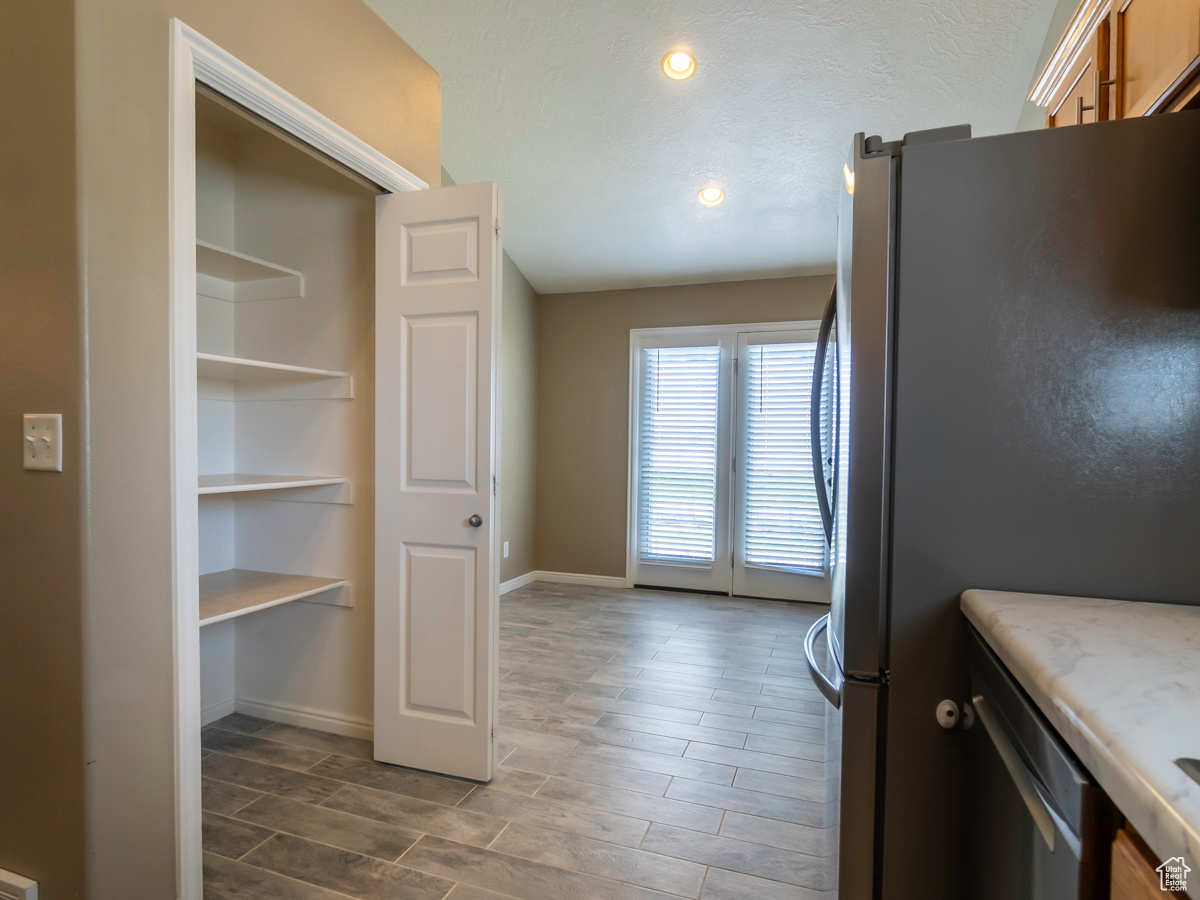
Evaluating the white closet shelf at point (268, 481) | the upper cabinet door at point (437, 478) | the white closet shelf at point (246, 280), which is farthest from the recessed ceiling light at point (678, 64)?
the white closet shelf at point (268, 481)

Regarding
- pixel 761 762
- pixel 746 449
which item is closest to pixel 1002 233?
pixel 761 762

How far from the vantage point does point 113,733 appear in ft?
4.39

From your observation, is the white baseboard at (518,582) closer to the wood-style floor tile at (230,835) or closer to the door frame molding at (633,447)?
the door frame molding at (633,447)

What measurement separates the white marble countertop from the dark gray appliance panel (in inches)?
3.2

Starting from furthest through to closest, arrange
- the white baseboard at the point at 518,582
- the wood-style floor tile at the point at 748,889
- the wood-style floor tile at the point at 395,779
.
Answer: the white baseboard at the point at 518,582, the wood-style floor tile at the point at 395,779, the wood-style floor tile at the point at 748,889

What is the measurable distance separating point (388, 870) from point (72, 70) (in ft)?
6.87

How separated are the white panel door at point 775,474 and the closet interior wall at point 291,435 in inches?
128

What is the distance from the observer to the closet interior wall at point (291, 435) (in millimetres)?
2465

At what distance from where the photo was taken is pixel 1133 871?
53 cm

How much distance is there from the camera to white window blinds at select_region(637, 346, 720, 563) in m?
5.02

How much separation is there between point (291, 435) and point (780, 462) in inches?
138

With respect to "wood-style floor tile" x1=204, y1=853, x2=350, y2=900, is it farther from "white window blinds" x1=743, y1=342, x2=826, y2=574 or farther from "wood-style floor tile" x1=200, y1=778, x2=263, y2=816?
"white window blinds" x1=743, y1=342, x2=826, y2=574

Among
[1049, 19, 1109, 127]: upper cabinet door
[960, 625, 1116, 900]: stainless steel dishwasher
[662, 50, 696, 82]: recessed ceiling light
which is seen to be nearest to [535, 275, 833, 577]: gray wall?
[662, 50, 696, 82]: recessed ceiling light

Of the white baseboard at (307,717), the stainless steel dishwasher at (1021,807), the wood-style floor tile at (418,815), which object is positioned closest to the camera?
the stainless steel dishwasher at (1021,807)
